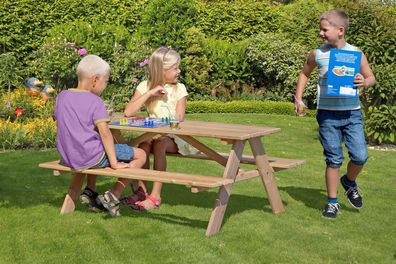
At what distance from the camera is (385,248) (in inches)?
213

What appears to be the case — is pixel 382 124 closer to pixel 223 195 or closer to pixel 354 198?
pixel 354 198

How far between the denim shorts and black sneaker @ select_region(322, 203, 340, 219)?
37 centimetres

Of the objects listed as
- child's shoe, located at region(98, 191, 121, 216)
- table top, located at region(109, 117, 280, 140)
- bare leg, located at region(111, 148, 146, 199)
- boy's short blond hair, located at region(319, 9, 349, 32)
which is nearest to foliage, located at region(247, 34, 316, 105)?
boy's short blond hair, located at region(319, 9, 349, 32)

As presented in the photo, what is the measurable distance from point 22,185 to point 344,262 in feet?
13.2

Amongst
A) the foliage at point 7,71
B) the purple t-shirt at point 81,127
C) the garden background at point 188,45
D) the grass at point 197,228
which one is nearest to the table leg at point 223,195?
the grass at point 197,228

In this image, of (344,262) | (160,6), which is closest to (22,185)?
(344,262)

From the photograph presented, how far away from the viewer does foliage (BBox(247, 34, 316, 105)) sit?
18.4 meters

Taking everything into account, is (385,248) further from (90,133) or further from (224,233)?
(90,133)

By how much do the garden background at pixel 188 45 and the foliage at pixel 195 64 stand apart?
0.10ft

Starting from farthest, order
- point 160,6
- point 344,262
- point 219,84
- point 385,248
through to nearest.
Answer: point 219,84 → point 160,6 → point 385,248 → point 344,262

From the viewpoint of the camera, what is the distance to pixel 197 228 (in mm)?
5852

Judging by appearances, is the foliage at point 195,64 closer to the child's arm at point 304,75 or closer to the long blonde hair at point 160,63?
the long blonde hair at point 160,63

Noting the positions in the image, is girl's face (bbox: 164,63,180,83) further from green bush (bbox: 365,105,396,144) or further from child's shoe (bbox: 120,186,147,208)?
green bush (bbox: 365,105,396,144)

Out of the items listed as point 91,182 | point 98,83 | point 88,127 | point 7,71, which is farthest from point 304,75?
point 7,71
